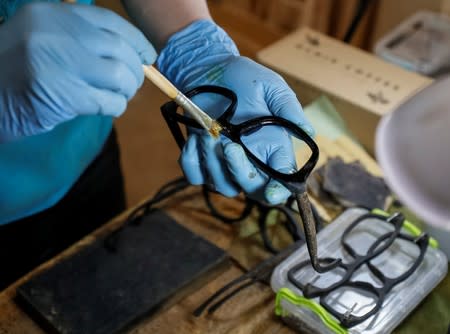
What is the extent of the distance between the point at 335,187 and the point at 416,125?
1.42ft

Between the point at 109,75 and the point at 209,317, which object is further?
the point at 209,317

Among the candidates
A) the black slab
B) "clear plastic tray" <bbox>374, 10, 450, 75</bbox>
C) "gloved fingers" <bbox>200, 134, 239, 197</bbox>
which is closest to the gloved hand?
"gloved fingers" <bbox>200, 134, 239, 197</bbox>

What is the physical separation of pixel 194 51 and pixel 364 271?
1.11 ft

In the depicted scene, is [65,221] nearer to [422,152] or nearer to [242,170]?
[242,170]

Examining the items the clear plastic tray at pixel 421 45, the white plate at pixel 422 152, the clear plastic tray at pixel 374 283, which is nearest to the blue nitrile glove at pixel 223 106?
the clear plastic tray at pixel 374 283

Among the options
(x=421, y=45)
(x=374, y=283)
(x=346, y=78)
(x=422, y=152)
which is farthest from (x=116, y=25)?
(x=421, y=45)

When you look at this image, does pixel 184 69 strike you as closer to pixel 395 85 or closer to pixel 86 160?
pixel 86 160

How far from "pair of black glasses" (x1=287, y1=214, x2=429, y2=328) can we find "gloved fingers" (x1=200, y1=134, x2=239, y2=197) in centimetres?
12

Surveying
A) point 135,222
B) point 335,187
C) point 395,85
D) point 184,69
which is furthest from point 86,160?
point 395,85

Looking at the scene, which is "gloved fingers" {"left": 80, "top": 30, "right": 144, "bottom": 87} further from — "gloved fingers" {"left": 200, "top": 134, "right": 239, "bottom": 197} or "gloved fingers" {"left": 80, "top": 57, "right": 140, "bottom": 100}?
"gloved fingers" {"left": 200, "top": 134, "right": 239, "bottom": 197}

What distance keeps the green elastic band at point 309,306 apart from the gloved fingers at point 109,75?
0.29 m

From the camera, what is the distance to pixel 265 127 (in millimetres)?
666

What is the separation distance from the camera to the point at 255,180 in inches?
25.7

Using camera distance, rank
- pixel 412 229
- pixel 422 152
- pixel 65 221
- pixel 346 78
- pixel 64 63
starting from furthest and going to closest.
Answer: pixel 346 78
pixel 65 221
pixel 412 229
pixel 64 63
pixel 422 152
